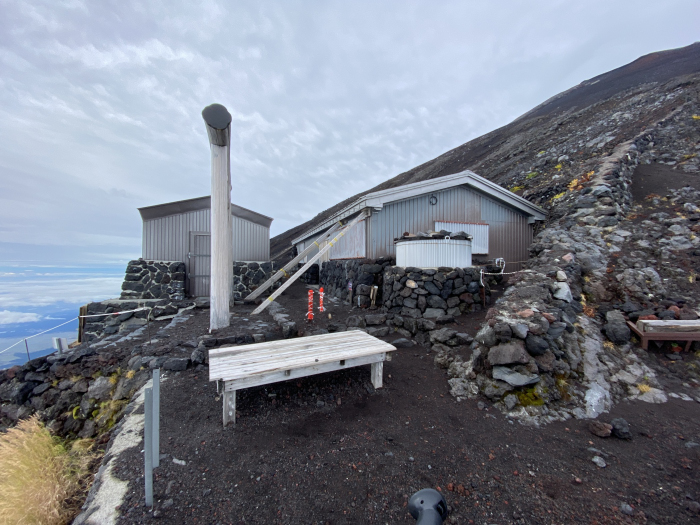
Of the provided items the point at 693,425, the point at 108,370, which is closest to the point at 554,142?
the point at 693,425

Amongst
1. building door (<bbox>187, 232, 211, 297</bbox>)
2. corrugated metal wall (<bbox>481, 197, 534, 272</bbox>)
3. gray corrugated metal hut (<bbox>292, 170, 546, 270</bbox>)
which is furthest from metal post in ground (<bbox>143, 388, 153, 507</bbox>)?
corrugated metal wall (<bbox>481, 197, 534, 272</bbox>)

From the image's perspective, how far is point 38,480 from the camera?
2.93m

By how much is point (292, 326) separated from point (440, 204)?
6.61m

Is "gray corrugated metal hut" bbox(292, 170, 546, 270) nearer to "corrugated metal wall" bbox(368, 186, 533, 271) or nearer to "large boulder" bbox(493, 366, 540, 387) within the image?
"corrugated metal wall" bbox(368, 186, 533, 271)

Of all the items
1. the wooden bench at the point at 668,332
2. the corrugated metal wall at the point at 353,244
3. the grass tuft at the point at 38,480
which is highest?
the corrugated metal wall at the point at 353,244

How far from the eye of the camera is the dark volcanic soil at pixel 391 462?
7.99 ft

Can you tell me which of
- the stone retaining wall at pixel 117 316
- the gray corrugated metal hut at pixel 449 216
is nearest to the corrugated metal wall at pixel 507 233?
the gray corrugated metal hut at pixel 449 216

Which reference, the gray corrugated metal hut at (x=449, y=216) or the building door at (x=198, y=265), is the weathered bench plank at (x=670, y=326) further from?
the building door at (x=198, y=265)

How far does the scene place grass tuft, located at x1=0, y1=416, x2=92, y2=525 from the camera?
8.41ft

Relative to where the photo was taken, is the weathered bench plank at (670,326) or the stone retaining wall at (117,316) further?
the stone retaining wall at (117,316)

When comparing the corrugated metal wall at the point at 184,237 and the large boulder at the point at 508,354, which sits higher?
the corrugated metal wall at the point at 184,237

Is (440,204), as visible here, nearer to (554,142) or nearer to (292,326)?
(292,326)

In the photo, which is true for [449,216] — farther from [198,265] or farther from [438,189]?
[198,265]

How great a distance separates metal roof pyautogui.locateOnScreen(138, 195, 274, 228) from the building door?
1093mm
